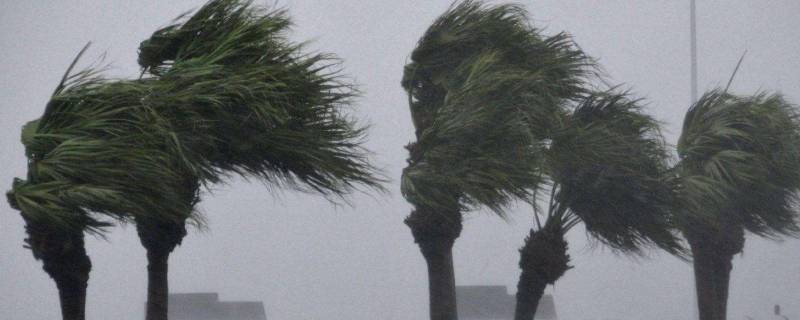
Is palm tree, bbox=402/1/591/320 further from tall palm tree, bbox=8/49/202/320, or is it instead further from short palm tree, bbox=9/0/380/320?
tall palm tree, bbox=8/49/202/320

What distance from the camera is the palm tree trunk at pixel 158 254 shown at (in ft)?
30.9

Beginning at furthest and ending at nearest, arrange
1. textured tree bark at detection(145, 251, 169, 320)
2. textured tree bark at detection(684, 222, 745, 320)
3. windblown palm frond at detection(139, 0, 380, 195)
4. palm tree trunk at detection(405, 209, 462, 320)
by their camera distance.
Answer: textured tree bark at detection(684, 222, 745, 320) < palm tree trunk at detection(405, 209, 462, 320) < textured tree bark at detection(145, 251, 169, 320) < windblown palm frond at detection(139, 0, 380, 195)

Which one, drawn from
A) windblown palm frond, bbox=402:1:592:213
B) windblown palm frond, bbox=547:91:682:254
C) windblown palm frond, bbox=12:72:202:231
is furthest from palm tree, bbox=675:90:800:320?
windblown palm frond, bbox=12:72:202:231

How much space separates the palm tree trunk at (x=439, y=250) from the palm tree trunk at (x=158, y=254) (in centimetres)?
238

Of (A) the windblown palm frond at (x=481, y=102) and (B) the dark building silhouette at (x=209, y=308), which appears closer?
(A) the windblown palm frond at (x=481, y=102)

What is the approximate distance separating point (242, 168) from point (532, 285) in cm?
329

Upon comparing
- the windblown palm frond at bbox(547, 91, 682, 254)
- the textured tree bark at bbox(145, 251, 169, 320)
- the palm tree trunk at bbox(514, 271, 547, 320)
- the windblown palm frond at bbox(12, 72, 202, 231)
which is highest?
the windblown palm frond at bbox(547, 91, 682, 254)

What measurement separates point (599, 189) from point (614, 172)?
0.66 feet

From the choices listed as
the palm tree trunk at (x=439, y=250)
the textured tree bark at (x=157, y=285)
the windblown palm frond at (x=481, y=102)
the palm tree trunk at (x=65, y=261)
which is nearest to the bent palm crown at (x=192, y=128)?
the palm tree trunk at (x=65, y=261)

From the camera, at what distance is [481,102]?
10750 mm

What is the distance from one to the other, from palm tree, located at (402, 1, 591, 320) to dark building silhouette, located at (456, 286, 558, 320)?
869mm

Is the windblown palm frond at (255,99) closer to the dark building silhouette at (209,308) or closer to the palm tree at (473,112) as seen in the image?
the palm tree at (473,112)

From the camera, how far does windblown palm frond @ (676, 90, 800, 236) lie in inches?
530

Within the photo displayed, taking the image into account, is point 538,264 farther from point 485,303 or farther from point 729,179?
point 729,179
